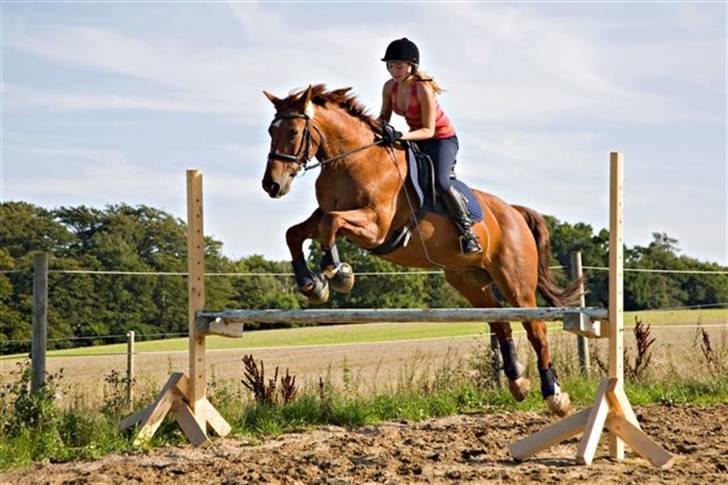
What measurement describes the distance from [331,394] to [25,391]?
8.93ft

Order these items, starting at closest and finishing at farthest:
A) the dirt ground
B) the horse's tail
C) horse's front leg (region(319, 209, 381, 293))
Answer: the dirt ground → horse's front leg (region(319, 209, 381, 293)) → the horse's tail

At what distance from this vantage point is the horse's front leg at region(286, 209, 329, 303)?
22.3ft

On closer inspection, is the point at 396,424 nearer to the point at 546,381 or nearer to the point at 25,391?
the point at 546,381

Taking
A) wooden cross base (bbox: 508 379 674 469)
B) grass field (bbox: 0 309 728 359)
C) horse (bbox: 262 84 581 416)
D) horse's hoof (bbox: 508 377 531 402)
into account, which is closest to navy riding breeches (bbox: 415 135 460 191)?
horse (bbox: 262 84 581 416)

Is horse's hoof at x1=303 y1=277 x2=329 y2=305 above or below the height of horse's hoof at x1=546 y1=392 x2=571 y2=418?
above

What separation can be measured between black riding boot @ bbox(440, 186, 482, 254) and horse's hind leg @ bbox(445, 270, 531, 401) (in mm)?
841

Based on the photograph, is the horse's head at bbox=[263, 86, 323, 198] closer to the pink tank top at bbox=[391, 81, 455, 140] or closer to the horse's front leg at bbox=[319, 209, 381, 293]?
the horse's front leg at bbox=[319, 209, 381, 293]

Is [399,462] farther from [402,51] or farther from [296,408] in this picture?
[402,51]

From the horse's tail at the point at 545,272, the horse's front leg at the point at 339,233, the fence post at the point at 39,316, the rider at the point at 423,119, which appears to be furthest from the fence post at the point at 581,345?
the fence post at the point at 39,316

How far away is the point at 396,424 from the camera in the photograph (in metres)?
8.61

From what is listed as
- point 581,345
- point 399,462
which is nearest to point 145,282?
point 581,345

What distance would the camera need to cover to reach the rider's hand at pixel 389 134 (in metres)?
7.62

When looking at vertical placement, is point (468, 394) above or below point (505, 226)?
below

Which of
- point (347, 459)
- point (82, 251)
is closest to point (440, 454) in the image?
point (347, 459)
